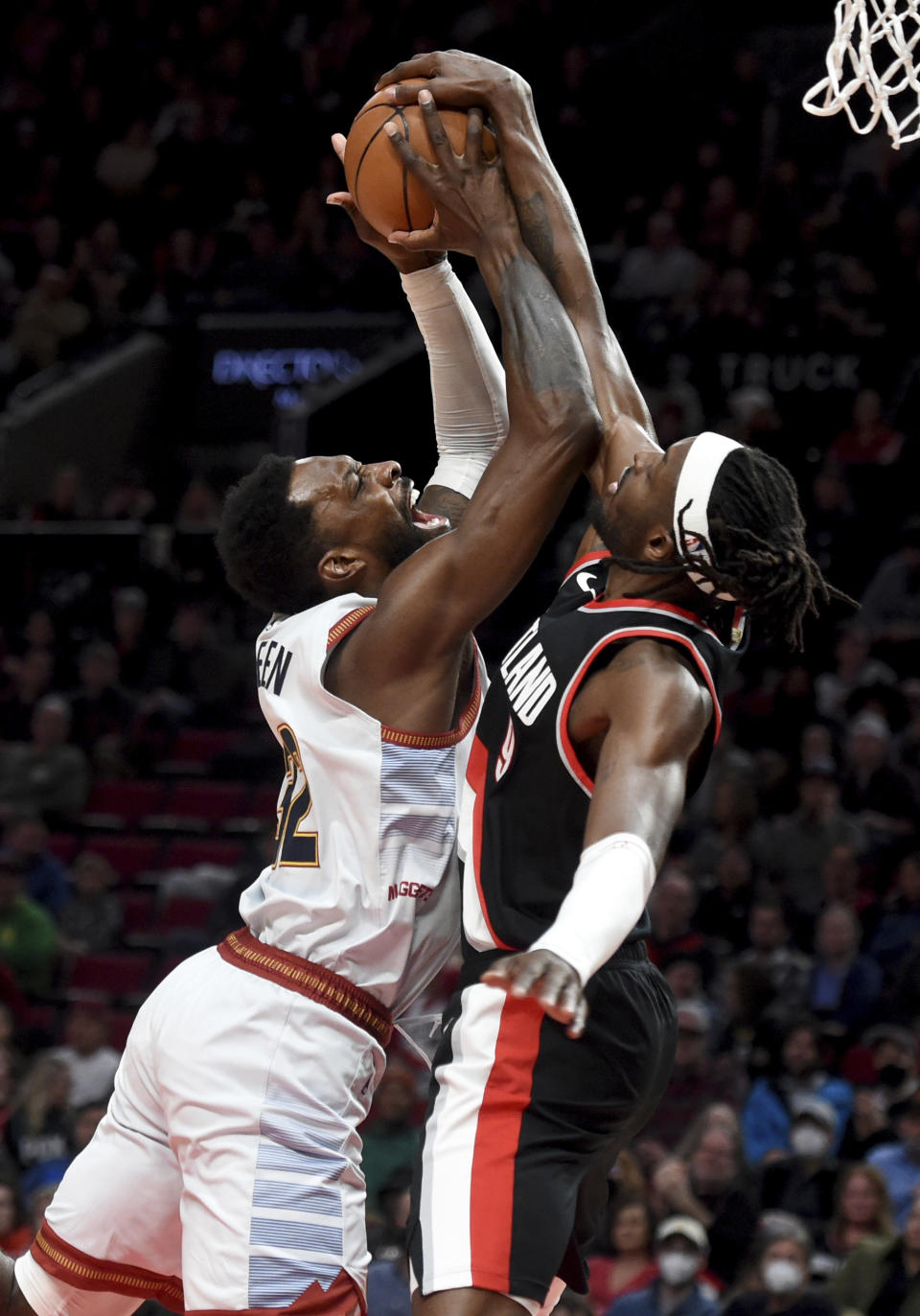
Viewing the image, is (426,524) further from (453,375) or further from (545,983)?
(545,983)

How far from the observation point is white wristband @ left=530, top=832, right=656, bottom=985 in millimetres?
2869

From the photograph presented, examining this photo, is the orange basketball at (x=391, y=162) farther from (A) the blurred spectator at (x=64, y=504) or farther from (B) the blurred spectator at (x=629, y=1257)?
(A) the blurred spectator at (x=64, y=504)

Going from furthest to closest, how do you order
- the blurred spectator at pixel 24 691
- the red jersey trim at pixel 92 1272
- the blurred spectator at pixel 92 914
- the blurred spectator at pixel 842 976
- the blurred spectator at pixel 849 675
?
the blurred spectator at pixel 24 691, the blurred spectator at pixel 92 914, the blurred spectator at pixel 849 675, the blurred spectator at pixel 842 976, the red jersey trim at pixel 92 1272

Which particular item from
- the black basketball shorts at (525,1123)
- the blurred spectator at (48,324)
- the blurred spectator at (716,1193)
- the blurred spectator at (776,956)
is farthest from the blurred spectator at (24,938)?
the black basketball shorts at (525,1123)

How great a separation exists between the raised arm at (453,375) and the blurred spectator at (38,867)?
24.2 ft

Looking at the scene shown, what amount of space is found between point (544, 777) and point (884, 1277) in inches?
172

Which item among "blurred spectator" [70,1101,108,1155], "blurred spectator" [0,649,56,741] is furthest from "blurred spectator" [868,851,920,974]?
"blurred spectator" [0,649,56,741]

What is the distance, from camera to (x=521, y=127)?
388 cm

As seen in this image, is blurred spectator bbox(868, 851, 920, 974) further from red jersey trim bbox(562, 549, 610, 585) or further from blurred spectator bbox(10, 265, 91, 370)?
blurred spectator bbox(10, 265, 91, 370)

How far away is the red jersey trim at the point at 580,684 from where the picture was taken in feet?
11.1

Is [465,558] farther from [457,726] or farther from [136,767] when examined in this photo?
[136,767]

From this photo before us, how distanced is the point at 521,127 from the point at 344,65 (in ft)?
45.0

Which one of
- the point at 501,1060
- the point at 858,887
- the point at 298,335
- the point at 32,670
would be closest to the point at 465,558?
the point at 501,1060

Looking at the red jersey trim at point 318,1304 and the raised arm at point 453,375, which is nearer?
the red jersey trim at point 318,1304
